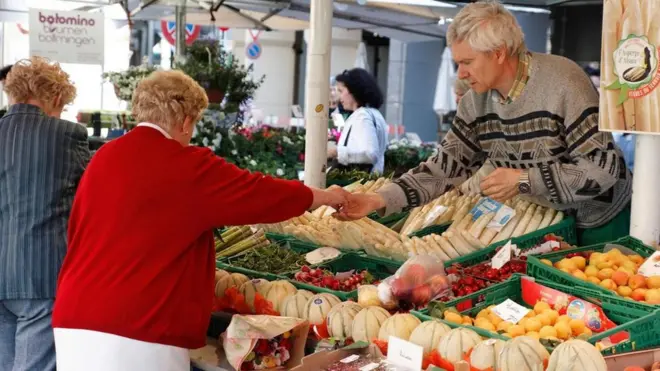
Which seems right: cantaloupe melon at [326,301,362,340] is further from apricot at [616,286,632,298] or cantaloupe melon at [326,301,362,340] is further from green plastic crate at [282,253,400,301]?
apricot at [616,286,632,298]

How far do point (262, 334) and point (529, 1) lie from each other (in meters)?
3.68

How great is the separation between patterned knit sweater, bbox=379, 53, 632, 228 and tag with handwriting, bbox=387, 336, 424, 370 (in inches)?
47.0

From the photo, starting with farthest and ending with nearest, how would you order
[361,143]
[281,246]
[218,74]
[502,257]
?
[218,74], [361,143], [281,246], [502,257]

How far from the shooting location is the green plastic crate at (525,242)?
153 inches

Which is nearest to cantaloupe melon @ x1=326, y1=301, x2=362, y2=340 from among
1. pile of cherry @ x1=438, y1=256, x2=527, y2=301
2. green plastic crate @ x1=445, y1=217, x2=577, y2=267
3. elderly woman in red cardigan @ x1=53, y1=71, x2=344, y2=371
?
pile of cherry @ x1=438, y1=256, x2=527, y2=301

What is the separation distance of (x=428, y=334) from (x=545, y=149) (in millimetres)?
1298

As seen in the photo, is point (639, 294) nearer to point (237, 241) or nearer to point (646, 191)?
point (646, 191)

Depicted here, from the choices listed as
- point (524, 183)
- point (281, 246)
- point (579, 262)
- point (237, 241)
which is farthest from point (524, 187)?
point (237, 241)

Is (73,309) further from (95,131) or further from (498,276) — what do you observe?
(95,131)

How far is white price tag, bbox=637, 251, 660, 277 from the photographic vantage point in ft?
10.8

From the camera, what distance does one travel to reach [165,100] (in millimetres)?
2965

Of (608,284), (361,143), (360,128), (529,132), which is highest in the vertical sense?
(529,132)

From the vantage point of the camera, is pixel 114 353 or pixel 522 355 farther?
pixel 114 353

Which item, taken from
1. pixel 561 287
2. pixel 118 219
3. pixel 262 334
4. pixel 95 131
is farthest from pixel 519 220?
pixel 95 131
